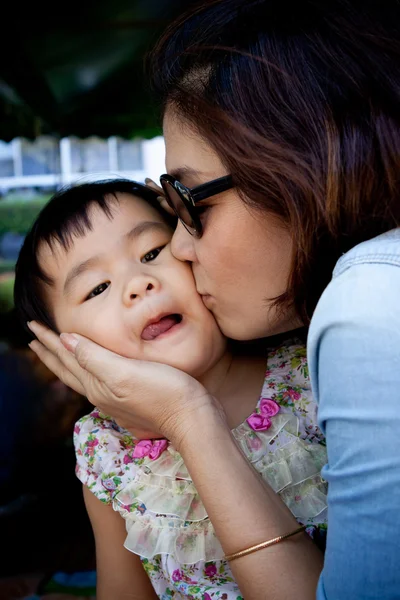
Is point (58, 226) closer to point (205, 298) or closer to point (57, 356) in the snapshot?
point (57, 356)

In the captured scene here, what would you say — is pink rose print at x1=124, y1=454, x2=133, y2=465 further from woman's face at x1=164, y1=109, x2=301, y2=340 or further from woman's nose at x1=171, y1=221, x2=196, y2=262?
woman's nose at x1=171, y1=221, x2=196, y2=262

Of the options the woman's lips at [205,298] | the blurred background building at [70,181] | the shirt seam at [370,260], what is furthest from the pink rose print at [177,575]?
the blurred background building at [70,181]

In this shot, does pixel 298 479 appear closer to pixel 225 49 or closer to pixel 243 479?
pixel 243 479

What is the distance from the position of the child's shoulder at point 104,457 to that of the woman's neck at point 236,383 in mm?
311

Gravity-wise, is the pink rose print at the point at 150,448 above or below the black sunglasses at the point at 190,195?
below

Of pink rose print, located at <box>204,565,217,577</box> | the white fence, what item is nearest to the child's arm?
pink rose print, located at <box>204,565,217,577</box>

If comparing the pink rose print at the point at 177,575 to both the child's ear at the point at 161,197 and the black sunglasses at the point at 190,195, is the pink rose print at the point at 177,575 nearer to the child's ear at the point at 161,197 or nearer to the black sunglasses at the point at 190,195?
the black sunglasses at the point at 190,195

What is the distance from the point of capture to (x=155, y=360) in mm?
1708

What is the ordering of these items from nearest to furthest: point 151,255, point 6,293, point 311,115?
point 311,115 < point 151,255 < point 6,293

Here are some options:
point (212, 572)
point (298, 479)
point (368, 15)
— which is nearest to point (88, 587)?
point (212, 572)

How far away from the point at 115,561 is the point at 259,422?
0.67 m

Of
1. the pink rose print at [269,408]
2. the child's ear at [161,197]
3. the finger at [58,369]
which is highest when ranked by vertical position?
the child's ear at [161,197]

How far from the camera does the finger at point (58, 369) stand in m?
1.89

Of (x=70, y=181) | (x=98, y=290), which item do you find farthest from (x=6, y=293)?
(x=98, y=290)
